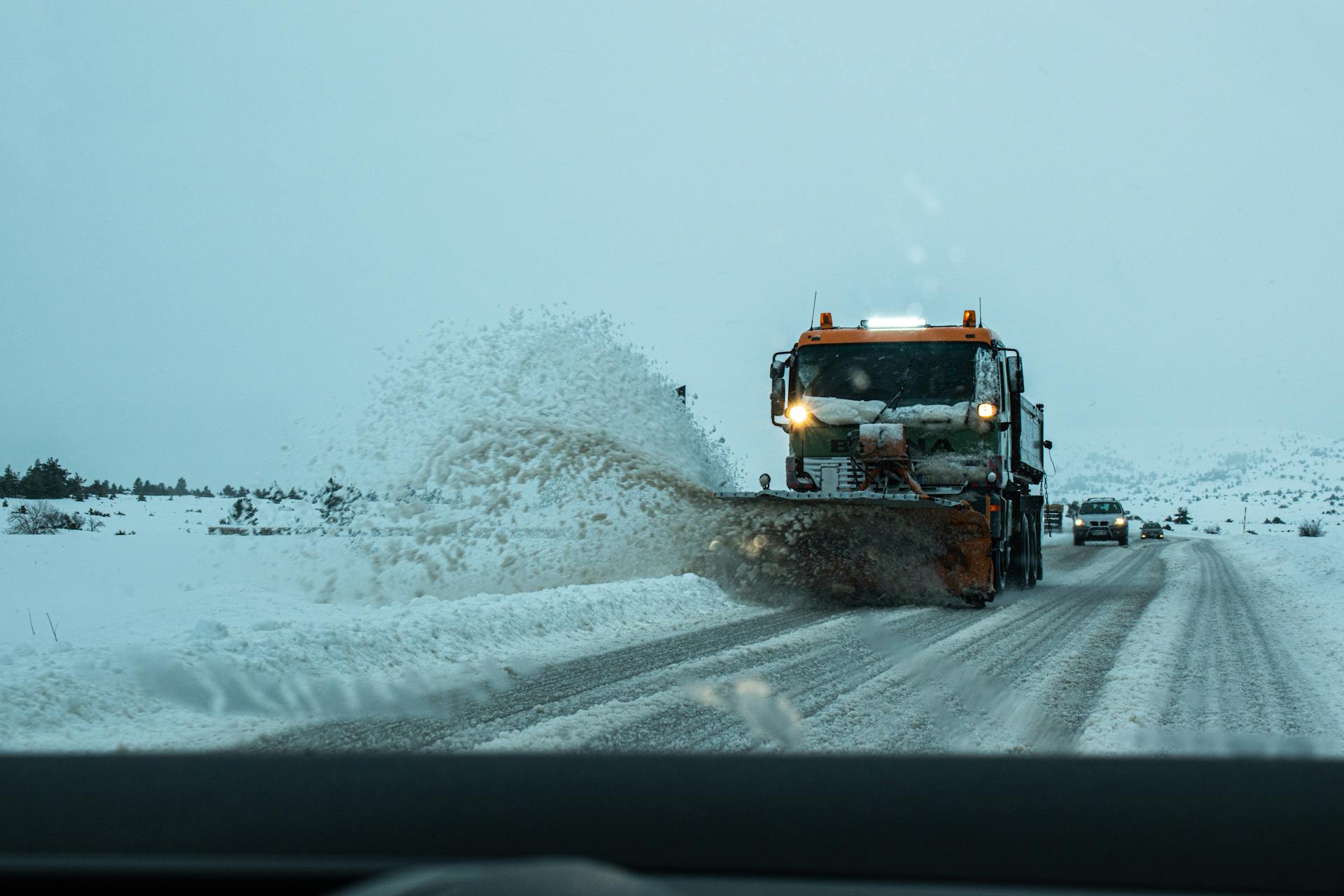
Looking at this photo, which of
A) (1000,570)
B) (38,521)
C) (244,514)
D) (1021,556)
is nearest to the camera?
(1000,570)

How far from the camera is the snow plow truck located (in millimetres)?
12242

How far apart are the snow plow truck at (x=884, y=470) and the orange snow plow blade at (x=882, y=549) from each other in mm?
12

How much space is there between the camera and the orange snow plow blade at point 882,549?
12.1 meters

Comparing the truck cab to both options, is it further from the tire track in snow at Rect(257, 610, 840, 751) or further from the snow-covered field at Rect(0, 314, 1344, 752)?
the tire track in snow at Rect(257, 610, 840, 751)

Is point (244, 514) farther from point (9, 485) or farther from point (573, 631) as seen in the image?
point (9, 485)

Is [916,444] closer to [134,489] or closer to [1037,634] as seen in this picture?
[1037,634]

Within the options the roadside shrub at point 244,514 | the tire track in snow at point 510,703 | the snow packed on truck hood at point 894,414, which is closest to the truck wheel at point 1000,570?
the snow packed on truck hood at point 894,414

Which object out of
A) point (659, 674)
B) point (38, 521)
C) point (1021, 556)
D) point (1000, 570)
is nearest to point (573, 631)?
point (659, 674)

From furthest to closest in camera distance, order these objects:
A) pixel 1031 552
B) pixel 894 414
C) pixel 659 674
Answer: pixel 1031 552
pixel 894 414
pixel 659 674

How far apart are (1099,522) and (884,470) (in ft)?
91.9

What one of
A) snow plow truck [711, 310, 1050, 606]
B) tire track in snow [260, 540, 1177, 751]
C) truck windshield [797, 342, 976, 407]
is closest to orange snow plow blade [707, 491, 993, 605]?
snow plow truck [711, 310, 1050, 606]

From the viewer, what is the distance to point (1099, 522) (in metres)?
37.4

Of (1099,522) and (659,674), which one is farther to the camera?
(1099,522)

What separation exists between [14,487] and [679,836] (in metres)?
40.0
